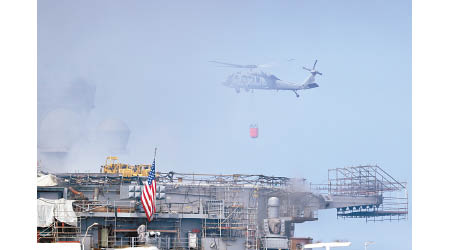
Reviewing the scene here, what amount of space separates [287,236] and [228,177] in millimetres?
4781

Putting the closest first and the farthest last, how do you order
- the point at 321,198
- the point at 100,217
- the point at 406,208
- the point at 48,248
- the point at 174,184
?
the point at 48,248, the point at 100,217, the point at 174,184, the point at 321,198, the point at 406,208

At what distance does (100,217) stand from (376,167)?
21.0m

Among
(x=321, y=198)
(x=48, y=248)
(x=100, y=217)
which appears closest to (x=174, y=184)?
(x=100, y=217)

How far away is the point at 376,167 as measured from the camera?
155 ft

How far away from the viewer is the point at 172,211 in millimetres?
35812

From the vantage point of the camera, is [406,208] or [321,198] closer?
[321,198]

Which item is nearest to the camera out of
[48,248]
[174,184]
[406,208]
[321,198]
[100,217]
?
[48,248]

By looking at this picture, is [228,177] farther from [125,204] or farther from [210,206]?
[125,204]

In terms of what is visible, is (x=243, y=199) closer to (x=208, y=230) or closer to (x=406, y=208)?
(x=208, y=230)

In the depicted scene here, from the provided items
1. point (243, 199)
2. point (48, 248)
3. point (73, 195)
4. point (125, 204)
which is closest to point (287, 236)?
point (243, 199)

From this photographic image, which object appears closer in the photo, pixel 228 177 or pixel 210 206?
pixel 210 206

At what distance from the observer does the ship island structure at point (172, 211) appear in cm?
3403

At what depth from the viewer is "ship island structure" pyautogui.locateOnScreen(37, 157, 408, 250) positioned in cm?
3403

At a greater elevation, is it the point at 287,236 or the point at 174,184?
→ the point at 174,184
